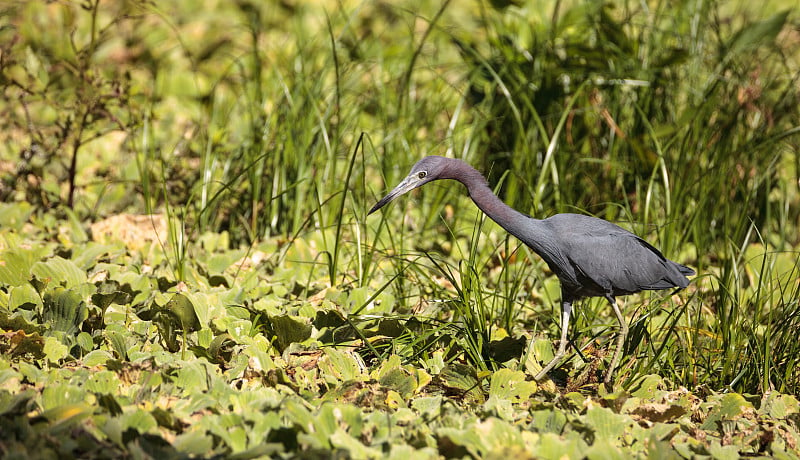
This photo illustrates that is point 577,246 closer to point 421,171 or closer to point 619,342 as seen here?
point 619,342

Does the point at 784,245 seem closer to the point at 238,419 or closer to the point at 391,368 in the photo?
the point at 391,368

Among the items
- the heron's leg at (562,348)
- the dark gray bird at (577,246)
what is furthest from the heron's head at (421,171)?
the heron's leg at (562,348)

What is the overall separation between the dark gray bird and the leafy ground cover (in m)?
0.13

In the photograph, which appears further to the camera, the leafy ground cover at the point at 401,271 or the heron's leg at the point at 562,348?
the heron's leg at the point at 562,348

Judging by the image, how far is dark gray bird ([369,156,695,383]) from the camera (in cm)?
302

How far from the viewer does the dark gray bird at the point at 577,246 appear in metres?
3.02

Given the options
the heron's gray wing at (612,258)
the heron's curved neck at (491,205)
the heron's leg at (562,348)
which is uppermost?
the heron's curved neck at (491,205)

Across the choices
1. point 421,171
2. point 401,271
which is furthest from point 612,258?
point 401,271

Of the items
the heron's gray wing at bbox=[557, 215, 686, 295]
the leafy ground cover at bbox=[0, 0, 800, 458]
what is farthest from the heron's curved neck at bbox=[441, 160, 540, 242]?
the leafy ground cover at bbox=[0, 0, 800, 458]

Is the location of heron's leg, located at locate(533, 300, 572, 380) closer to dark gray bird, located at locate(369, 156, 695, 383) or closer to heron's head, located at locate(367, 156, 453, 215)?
dark gray bird, located at locate(369, 156, 695, 383)

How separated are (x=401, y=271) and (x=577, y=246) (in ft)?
2.52

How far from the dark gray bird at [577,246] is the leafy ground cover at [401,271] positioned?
0.13m

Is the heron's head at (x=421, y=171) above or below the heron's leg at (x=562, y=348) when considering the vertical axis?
above

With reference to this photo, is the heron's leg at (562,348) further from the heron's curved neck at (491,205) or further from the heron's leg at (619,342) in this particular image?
the heron's curved neck at (491,205)
